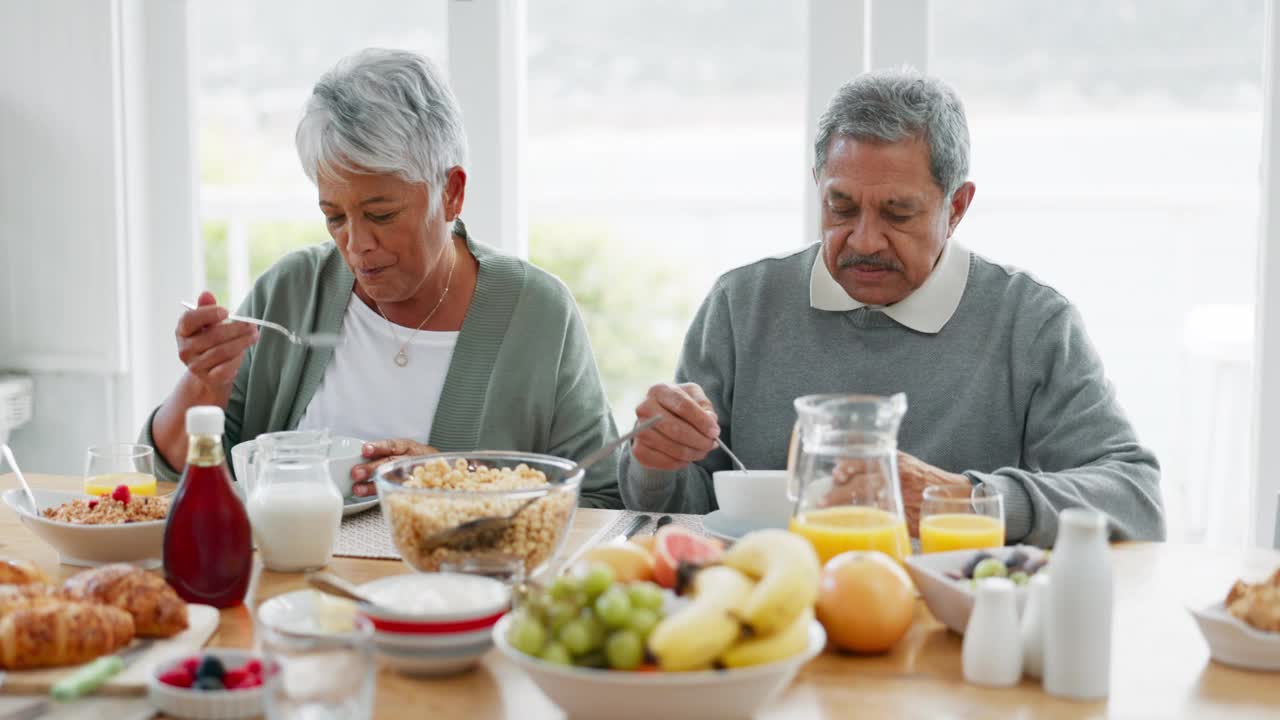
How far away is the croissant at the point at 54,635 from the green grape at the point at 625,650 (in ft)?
1.58

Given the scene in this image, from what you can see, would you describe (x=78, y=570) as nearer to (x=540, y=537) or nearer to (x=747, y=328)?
(x=540, y=537)

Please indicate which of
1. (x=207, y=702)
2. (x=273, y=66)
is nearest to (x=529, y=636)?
(x=207, y=702)

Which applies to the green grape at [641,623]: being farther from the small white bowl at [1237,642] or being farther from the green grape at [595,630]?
the small white bowl at [1237,642]

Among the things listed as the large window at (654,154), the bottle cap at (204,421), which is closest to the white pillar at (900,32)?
the large window at (654,154)

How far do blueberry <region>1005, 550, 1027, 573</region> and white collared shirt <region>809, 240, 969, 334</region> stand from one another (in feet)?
2.58

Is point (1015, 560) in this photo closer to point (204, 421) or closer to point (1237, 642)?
point (1237, 642)

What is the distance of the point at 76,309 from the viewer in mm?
3311

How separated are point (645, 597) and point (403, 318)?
1302 millimetres

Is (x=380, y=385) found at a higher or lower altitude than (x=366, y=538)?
higher

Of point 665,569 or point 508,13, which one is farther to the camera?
point 508,13

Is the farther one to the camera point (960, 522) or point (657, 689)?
point (960, 522)

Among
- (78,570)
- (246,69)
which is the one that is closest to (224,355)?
(78,570)

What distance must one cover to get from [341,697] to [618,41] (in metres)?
4.45

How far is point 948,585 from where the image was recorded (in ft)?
3.98
